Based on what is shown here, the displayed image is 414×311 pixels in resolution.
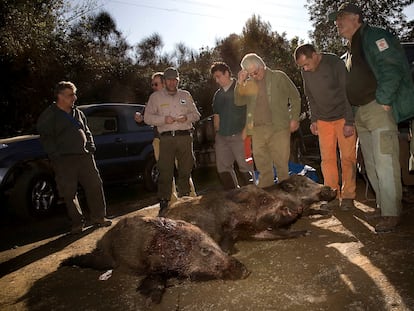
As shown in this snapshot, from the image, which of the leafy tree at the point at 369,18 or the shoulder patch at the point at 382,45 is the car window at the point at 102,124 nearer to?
the shoulder patch at the point at 382,45

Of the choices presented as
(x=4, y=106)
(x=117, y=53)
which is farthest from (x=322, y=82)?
(x=117, y=53)

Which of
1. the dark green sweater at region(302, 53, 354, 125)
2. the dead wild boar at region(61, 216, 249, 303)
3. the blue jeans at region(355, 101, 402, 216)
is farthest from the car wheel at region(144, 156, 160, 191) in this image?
the blue jeans at region(355, 101, 402, 216)

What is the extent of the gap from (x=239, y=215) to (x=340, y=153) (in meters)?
1.86

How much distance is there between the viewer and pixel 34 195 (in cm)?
632

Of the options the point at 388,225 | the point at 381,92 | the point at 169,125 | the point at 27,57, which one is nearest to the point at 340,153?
the point at 388,225

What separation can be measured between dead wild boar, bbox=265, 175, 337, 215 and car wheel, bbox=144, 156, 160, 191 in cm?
399

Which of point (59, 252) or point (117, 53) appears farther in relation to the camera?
point (117, 53)

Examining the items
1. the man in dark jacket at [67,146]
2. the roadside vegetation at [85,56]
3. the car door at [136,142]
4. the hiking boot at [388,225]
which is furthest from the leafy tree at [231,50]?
the hiking boot at [388,225]

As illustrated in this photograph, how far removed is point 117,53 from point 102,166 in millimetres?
23810

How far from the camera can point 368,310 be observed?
97.2 inches

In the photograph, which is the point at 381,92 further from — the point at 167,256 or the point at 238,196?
the point at 167,256

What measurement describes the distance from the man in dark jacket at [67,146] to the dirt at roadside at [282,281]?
1.10 meters

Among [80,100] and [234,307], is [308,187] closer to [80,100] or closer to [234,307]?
[234,307]

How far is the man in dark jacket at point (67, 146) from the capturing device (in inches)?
205
